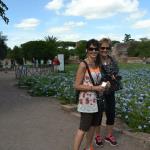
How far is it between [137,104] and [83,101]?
373 cm

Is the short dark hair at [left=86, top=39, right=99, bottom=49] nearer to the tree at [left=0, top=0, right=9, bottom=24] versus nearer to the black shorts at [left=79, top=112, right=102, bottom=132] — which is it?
the black shorts at [left=79, top=112, right=102, bottom=132]

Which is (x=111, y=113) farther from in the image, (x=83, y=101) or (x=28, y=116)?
(x=28, y=116)

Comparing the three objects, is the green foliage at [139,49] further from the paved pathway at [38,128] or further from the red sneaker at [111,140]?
the red sneaker at [111,140]

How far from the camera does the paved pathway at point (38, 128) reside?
814 cm

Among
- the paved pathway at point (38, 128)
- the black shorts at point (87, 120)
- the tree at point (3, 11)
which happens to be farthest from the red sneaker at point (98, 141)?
the tree at point (3, 11)

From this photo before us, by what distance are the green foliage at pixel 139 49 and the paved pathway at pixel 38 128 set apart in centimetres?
9238

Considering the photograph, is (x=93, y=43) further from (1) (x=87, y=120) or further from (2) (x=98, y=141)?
(2) (x=98, y=141)

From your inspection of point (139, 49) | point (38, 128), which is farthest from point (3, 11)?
point (139, 49)

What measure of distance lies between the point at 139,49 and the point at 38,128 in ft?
332

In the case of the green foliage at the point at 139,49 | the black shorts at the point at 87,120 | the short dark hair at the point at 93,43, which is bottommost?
the green foliage at the point at 139,49

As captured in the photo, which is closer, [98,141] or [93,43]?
[93,43]

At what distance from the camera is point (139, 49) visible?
109438 mm

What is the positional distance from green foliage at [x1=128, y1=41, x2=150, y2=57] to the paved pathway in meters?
92.4

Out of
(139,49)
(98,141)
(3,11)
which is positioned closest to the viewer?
(98,141)
